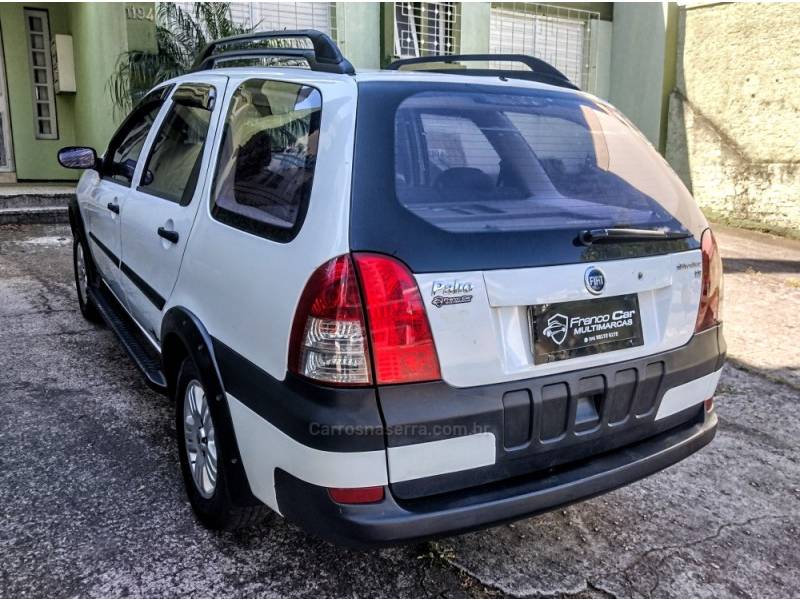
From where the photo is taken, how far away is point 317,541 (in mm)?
2654

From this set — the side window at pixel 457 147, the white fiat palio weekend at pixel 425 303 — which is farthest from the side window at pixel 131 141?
the side window at pixel 457 147

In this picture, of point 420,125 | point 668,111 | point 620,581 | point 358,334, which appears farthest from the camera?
point 668,111

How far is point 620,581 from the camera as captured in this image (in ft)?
8.17

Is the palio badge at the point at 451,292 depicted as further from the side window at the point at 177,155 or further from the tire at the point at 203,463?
the side window at the point at 177,155

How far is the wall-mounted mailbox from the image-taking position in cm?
988

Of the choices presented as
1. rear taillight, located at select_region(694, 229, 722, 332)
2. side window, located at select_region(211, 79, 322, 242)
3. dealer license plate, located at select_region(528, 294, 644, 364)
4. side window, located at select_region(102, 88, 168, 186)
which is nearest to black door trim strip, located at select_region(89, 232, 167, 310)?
side window, located at select_region(102, 88, 168, 186)

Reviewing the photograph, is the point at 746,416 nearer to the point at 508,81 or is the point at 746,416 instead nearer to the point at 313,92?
the point at 508,81

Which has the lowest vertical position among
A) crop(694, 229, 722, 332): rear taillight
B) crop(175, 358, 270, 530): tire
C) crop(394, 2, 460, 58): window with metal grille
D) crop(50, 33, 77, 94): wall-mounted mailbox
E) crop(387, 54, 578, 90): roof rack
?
crop(175, 358, 270, 530): tire

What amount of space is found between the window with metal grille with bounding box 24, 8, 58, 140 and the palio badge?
10.3 meters

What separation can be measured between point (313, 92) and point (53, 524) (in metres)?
1.88

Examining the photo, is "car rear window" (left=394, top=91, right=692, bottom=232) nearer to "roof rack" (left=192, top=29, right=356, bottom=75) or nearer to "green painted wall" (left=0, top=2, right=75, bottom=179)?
"roof rack" (left=192, top=29, right=356, bottom=75)

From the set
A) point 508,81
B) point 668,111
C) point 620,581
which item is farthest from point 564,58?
point 620,581

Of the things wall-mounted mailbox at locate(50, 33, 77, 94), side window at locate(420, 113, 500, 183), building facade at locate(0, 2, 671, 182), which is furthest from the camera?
wall-mounted mailbox at locate(50, 33, 77, 94)

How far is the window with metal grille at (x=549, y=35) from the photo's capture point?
11500mm
